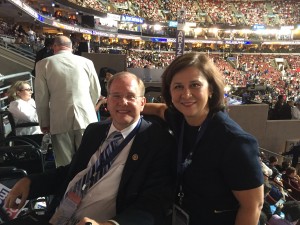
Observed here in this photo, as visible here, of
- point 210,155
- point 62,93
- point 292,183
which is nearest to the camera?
point 210,155

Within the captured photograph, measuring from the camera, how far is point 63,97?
3096 millimetres

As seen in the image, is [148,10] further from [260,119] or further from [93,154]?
[93,154]

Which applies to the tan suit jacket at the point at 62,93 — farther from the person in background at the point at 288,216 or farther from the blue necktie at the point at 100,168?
the person in background at the point at 288,216

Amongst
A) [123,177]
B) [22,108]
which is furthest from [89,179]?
[22,108]

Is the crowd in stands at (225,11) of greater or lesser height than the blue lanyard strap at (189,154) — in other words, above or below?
above

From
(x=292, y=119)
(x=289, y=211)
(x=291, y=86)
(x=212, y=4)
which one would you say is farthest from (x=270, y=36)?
(x=289, y=211)

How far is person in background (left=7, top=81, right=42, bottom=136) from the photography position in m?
3.60

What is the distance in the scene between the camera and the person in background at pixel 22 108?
3604mm

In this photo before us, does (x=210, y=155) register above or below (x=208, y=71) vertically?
below

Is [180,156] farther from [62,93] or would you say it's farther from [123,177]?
[62,93]

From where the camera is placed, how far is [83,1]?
26.9 meters

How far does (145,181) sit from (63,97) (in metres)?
1.83

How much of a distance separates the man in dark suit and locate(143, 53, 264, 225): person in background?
0.11 metres

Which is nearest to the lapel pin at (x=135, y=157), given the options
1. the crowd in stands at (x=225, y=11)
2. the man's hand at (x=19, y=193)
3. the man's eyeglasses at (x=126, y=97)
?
the man's eyeglasses at (x=126, y=97)
